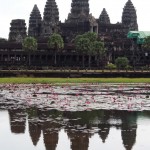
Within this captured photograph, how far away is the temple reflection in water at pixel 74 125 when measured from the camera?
2591 centimetres

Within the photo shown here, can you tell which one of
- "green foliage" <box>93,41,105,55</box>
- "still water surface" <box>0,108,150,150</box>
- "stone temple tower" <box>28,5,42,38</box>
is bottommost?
"still water surface" <box>0,108,150,150</box>

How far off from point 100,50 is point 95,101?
85.8 m

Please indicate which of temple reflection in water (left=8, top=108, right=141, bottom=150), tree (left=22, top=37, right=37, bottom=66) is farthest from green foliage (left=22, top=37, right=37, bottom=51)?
temple reflection in water (left=8, top=108, right=141, bottom=150)

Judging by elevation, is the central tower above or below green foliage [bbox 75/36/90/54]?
above

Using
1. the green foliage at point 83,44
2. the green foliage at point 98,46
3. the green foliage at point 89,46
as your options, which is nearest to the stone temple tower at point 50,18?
the green foliage at point 89,46

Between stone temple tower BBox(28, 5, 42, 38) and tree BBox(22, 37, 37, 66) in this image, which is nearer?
tree BBox(22, 37, 37, 66)

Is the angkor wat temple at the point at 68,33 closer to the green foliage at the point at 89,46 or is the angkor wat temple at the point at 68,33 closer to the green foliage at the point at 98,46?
the green foliage at the point at 89,46

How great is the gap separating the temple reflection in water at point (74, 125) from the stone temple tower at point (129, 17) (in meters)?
151

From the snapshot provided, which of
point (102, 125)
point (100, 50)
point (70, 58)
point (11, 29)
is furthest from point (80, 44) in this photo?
point (102, 125)

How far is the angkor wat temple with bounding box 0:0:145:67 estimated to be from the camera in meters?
143

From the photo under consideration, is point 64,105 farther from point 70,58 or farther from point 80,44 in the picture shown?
point 70,58

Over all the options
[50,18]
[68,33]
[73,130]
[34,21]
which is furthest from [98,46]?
[73,130]

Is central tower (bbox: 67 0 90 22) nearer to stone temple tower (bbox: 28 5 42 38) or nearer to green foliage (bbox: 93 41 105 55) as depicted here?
stone temple tower (bbox: 28 5 42 38)

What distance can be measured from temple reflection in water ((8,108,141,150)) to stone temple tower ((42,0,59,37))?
134 metres
